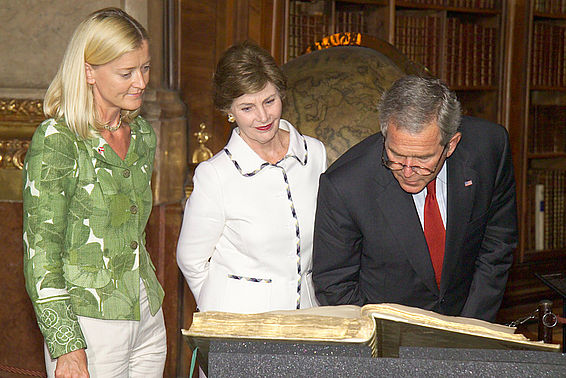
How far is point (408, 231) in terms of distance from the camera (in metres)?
2.04

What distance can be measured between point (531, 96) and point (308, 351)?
187 inches

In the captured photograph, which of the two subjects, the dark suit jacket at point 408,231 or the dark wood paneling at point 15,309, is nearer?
the dark suit jacket at point 408,231

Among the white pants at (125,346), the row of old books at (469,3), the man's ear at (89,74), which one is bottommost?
the white pants at (125,346)

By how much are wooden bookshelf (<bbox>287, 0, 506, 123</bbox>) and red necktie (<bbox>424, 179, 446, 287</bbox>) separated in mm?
2287

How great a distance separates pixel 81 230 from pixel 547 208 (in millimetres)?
4247

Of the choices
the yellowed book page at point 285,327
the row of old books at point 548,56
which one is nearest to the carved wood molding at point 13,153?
the yellowed book page at point 285,327

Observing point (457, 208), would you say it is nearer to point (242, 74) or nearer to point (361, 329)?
point (242, 74)

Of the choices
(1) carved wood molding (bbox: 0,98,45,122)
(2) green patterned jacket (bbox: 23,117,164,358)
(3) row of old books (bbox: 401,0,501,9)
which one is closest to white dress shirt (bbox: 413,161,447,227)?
(2) green patterned jacket (bbox: 23,117,164,358)

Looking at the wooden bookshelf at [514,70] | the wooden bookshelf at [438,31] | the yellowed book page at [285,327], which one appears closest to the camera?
the yellowed book page at [285,327]

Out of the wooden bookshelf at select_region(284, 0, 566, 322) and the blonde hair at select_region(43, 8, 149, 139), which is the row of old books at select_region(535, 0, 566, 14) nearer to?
the wooden bookshelf at select_region(284, 0, 566, 322)

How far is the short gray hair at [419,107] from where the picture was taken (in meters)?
1.87

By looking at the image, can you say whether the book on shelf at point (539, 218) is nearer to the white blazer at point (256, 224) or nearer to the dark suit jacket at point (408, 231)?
the dark suit jacket at point (408, 231)

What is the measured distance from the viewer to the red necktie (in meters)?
2.09

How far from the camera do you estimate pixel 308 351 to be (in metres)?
1.09
